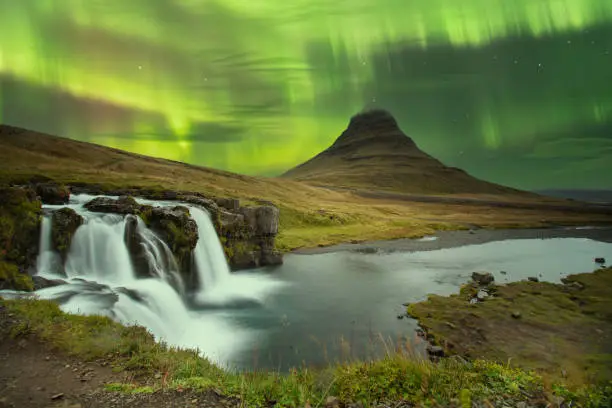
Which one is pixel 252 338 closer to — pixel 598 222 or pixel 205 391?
pixel 205 391

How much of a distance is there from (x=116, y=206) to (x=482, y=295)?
33.0 m

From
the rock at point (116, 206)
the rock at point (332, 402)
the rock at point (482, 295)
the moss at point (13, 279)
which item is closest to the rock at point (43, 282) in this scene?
the moss at point (13, 279)

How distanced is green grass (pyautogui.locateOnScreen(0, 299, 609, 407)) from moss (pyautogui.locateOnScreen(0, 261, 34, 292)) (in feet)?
32.7

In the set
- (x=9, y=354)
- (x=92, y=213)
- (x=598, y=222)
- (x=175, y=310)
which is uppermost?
(x=92, y=213)

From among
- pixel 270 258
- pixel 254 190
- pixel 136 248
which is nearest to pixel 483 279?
pixel 270 258

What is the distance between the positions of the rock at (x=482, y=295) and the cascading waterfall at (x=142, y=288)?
1835 cm

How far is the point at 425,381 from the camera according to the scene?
762 centimetres

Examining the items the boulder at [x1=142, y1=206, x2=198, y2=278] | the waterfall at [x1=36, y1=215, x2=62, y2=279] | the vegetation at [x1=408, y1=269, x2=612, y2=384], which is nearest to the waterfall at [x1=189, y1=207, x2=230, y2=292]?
the boulder at [x1=142, y1=206, x2=198, y2=278]

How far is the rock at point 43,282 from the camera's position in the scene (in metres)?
19.3

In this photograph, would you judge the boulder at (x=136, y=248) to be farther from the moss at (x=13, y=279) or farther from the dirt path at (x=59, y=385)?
the dirt path at (x=59, y=385)

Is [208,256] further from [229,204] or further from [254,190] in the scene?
[254,190]

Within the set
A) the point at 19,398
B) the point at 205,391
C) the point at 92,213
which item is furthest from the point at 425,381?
the point at 92,213

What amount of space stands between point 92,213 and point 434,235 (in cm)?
7556

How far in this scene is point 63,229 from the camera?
23922 mm
